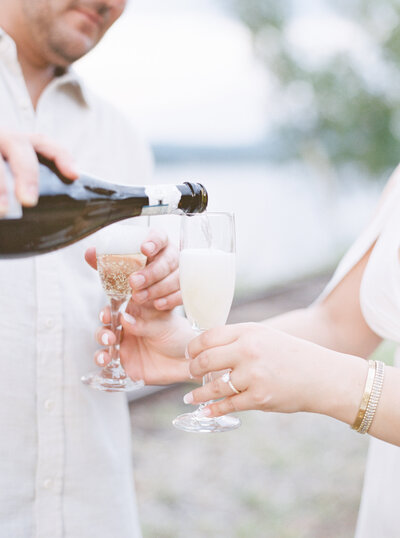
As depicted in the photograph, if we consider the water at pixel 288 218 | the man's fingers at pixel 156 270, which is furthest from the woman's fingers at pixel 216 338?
the water at pixel 288 218

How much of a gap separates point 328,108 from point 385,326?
800 centimetres

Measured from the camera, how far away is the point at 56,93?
5.84 ft

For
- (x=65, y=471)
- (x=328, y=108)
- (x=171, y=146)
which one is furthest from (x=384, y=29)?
(x=65, y=471)

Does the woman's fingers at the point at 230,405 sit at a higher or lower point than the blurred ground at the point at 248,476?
higher

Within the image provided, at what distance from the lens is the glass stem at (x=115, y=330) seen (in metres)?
→ 1.52

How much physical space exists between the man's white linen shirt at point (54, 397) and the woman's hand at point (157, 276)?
23cm

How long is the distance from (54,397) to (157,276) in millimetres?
479

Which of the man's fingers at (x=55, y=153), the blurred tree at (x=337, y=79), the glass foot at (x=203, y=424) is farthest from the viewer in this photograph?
the blurred tree at (x=337, y=79)

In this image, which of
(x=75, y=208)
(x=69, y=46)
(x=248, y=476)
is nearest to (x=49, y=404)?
(x=75, y=208)

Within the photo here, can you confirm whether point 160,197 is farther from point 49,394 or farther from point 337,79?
point 337,79

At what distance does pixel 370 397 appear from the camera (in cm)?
118

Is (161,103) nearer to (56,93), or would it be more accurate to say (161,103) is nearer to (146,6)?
(146,6)

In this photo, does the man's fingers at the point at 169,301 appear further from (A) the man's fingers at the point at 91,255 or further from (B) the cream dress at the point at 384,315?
(B) the cream dress at the point at 384,315

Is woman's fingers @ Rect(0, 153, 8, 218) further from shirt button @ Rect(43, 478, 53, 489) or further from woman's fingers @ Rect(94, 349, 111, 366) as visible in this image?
shirt button @ Rect(43, 478, 53, 489)
